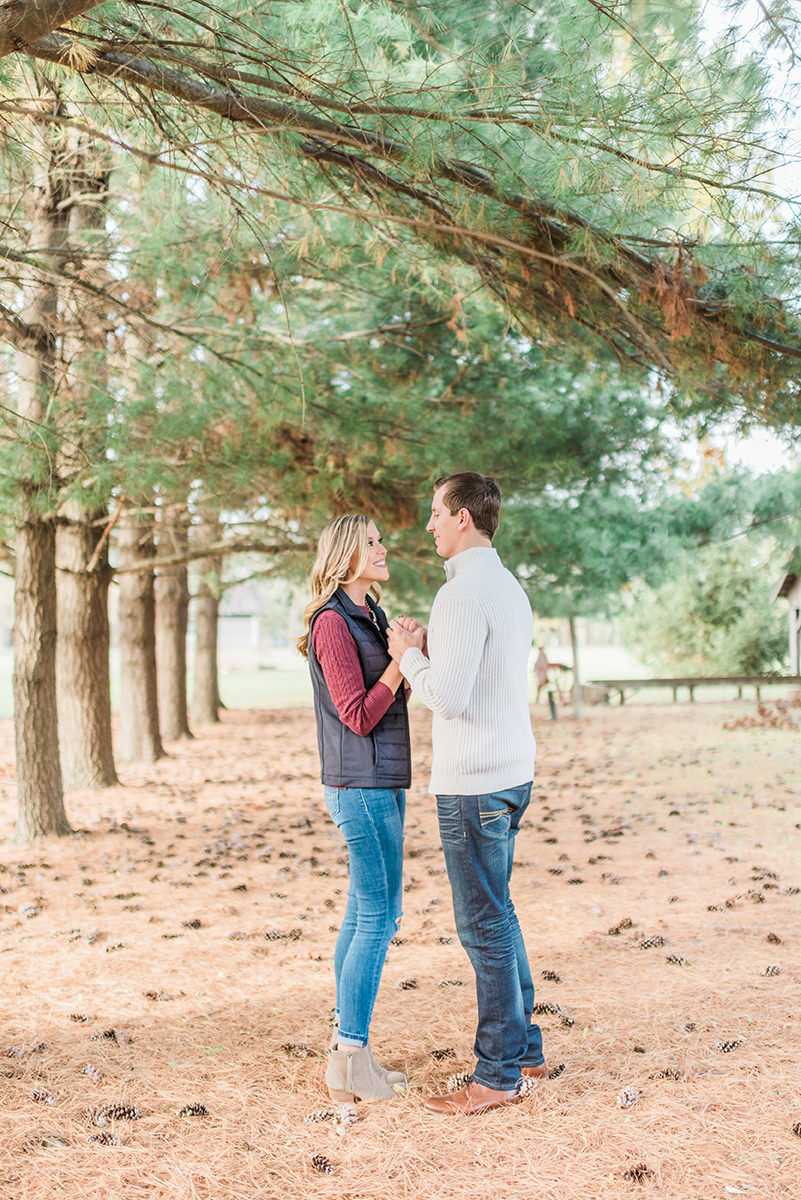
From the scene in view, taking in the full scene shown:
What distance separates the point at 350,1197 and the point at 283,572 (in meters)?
11.6

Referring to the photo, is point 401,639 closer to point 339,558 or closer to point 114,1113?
point 339,558

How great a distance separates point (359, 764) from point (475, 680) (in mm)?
443

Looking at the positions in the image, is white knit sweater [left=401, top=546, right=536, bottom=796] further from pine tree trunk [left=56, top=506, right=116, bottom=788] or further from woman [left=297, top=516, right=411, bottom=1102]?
pine tree trunk [left=56, top=506, right=116, bottom=788]

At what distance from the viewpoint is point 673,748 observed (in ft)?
46.3

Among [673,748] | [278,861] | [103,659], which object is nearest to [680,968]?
[278,861]

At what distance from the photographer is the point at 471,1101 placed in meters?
2.96

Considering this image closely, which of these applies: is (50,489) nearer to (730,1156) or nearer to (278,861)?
(278,861)

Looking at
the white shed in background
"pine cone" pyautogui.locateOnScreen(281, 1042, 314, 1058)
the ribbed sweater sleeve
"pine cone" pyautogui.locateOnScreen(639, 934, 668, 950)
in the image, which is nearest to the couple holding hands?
the ribbed sweater sleeve

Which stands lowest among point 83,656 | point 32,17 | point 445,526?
point 83,656

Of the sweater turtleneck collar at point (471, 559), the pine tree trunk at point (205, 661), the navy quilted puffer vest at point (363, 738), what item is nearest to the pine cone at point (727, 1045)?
the navy quilted puffer vest at point (363, 738)

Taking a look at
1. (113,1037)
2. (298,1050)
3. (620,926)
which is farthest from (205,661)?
(298,1050)

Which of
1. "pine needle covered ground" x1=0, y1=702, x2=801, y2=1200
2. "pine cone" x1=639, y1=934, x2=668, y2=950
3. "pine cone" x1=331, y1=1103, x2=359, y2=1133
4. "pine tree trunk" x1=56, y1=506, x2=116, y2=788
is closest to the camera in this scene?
"pine needle covered ground" x1=0, y1=702, x2=801, y2=1200

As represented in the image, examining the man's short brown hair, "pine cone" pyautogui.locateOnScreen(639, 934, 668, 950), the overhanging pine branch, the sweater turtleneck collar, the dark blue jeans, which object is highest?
the overhanging pine branch

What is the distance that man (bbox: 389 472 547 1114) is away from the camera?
2836 mm
